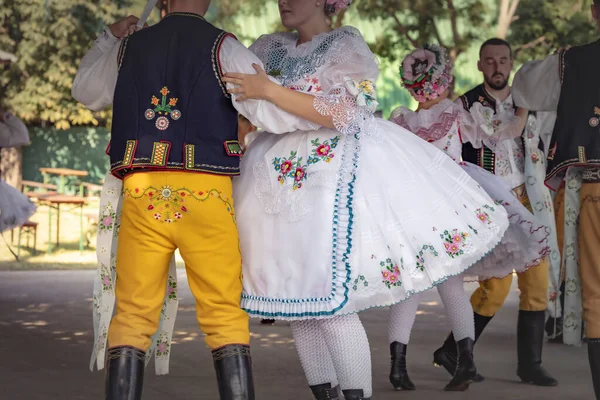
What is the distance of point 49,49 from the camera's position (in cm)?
2377

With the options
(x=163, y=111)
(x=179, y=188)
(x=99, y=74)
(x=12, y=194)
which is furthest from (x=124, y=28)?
(x=12, y=194)

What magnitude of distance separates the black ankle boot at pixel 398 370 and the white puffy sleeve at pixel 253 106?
6.68 ft

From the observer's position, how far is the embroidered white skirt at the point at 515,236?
5.40m

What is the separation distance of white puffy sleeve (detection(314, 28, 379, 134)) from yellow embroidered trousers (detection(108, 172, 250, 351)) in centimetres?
55

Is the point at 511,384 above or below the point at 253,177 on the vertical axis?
below

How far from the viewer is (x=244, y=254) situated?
13.5 ft

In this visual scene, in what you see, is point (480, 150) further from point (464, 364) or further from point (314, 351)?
point (314, 351)

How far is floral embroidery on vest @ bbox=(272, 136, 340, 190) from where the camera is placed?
407cm

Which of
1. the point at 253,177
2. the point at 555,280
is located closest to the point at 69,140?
the point at 555,280

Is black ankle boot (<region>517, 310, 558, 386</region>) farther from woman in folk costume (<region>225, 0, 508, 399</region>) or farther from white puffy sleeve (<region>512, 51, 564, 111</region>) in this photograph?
woman in folk costume (<region>225, 0, 508, 399</region>)

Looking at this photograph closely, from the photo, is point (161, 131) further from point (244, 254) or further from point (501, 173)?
point (501, 173)

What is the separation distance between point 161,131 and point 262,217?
57 centimetres

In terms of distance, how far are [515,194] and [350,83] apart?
228 centimetres

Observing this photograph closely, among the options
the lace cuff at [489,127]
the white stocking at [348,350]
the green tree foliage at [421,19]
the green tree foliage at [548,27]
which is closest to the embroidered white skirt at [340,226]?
Answer: the white stocking at [348,350]
